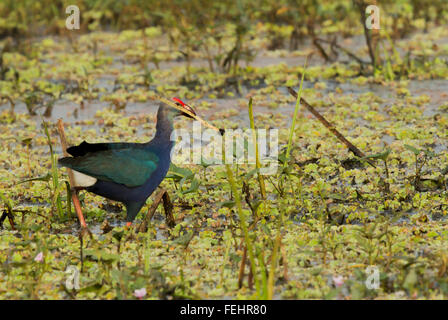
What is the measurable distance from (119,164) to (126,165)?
0.13ft

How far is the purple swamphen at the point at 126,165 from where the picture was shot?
469 centimetres

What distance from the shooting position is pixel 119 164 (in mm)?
4734

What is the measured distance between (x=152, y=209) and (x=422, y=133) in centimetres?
270

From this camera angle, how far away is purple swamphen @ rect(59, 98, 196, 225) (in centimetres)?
469

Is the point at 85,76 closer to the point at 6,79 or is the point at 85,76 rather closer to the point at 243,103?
the point at 6,79

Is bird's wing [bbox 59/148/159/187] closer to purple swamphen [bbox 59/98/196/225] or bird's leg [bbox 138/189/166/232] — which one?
purple swamphen [bbox 59/98/196/225]

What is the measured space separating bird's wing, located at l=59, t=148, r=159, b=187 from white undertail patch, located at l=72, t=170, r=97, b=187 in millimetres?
76

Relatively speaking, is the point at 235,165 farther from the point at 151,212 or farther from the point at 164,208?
the point at 151,212

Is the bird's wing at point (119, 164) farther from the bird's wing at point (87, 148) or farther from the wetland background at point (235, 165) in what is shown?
the wetland background at point (235, 165)

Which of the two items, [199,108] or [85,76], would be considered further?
[85,76]

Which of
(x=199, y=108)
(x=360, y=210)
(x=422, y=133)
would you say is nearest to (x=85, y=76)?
(x=199, y=108)

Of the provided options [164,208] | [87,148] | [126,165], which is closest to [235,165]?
[164,208]
